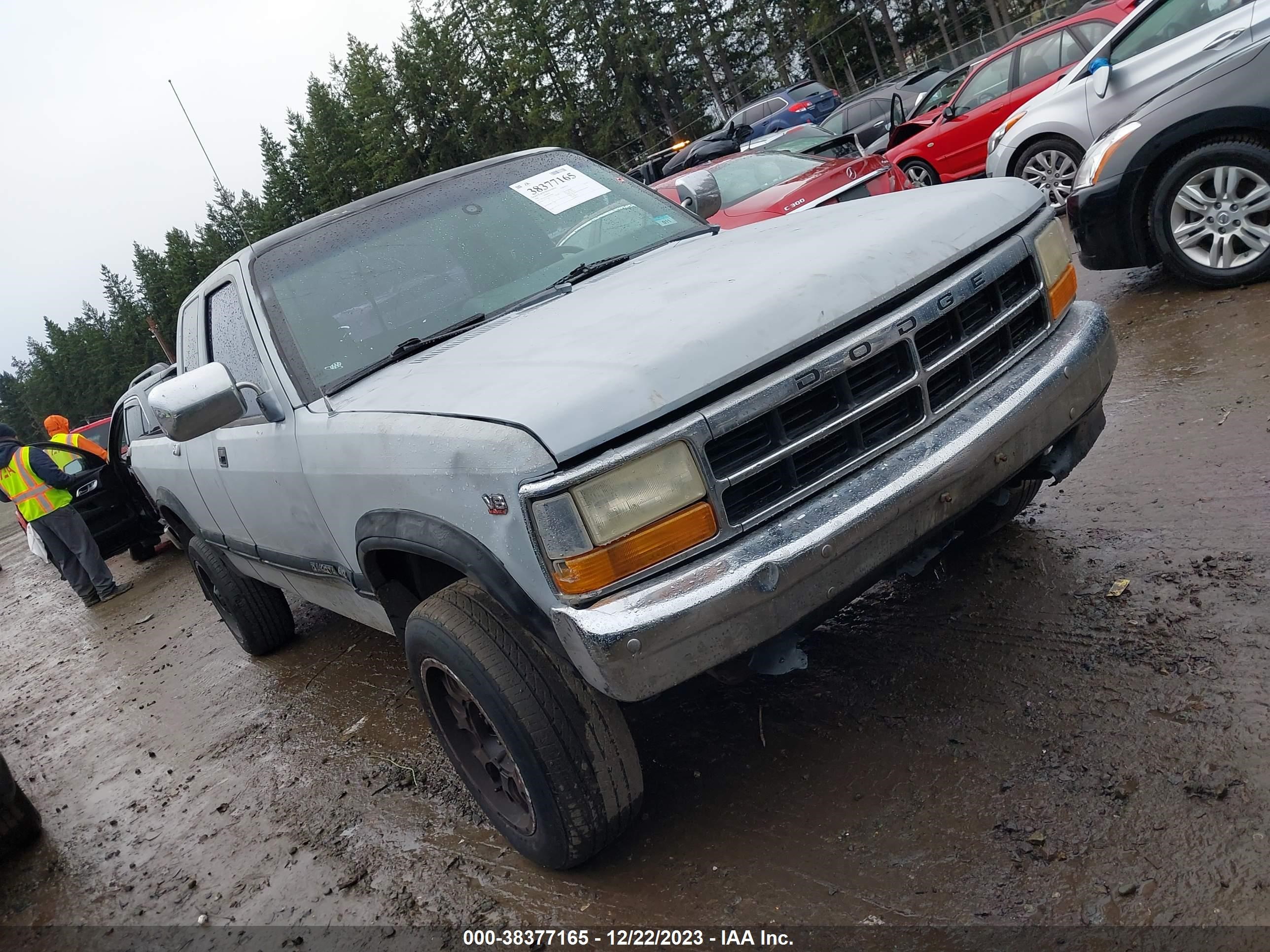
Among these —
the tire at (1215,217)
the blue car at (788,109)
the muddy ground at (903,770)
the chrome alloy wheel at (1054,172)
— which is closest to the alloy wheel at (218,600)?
the muddy ground at (903,770)

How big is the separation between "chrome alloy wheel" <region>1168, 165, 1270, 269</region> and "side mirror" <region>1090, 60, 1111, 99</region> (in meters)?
2.14

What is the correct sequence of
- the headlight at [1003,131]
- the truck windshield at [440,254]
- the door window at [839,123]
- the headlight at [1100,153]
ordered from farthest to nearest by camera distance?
1. the door window at [839,123]
2. the headlight at [1003,131]
3. the headlight at [1100,153]
4. the truck windshield at [440,254]

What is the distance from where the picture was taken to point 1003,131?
8.52 meters

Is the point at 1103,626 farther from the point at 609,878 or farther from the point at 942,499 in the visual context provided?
the point at 609,878

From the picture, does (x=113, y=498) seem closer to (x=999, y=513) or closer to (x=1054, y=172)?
(x=999, y=513)

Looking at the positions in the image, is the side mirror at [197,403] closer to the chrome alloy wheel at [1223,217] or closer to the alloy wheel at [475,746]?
the alloy wheel at [475,746]

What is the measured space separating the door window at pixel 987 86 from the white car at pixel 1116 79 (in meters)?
2.22

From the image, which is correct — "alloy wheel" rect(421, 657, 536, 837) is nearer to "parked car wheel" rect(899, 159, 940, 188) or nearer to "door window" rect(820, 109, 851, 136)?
"parked car wheel" rect(899, 159, 940, 188)

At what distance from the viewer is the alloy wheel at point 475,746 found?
2674 mm

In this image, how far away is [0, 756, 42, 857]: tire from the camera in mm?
3990

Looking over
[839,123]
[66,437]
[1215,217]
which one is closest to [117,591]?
[66,437]

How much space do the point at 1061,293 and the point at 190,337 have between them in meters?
3.65

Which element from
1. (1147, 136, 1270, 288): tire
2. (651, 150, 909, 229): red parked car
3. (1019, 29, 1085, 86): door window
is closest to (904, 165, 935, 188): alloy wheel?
(1019, 29, 1085, 86): door window

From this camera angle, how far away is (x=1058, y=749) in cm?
252
